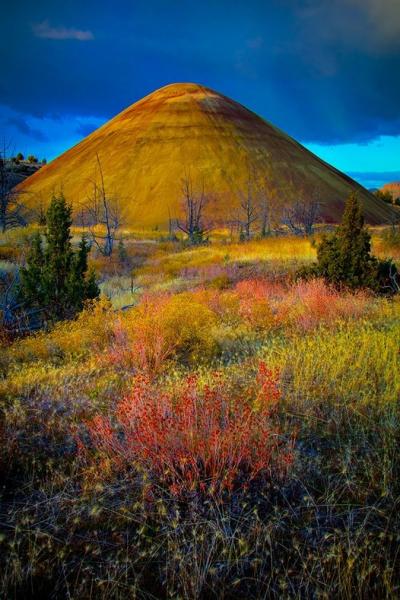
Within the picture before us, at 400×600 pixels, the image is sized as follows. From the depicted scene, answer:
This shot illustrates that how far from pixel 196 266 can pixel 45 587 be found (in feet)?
59.9

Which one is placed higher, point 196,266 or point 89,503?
point 196,266

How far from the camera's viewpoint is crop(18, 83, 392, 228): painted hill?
64.0 meters

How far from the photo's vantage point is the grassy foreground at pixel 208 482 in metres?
2.48

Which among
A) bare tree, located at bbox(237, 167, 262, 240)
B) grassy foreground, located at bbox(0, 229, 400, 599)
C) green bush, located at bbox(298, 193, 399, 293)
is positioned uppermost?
bare tree, located at bbox(237, 167, 262, 240)

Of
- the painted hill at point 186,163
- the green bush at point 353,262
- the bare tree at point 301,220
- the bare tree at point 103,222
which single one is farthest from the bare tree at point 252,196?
the green bush at point 353,262

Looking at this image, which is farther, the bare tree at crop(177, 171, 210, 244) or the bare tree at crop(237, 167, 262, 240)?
the bare tree at crop(237, 167, 262, 240)

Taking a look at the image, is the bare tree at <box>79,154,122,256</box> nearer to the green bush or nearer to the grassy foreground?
the green bush

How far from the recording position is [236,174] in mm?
67500

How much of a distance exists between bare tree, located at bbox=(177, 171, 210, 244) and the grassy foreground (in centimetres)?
2823

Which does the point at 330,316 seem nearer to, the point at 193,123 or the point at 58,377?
the point at 58,377

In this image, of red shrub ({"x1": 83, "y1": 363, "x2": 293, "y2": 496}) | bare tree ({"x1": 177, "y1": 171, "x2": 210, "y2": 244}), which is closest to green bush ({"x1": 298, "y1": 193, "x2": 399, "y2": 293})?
red shrub ({"x1": 83, "y1": 363, "x2": 293, "y2": 496})

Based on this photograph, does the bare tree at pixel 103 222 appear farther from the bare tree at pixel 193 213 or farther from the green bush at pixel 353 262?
the green bush at pixel 353 262

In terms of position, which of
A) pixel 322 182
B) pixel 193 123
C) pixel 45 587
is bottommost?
pixel 45 587

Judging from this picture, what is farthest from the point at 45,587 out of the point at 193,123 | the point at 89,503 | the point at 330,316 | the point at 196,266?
the point at 193,123
